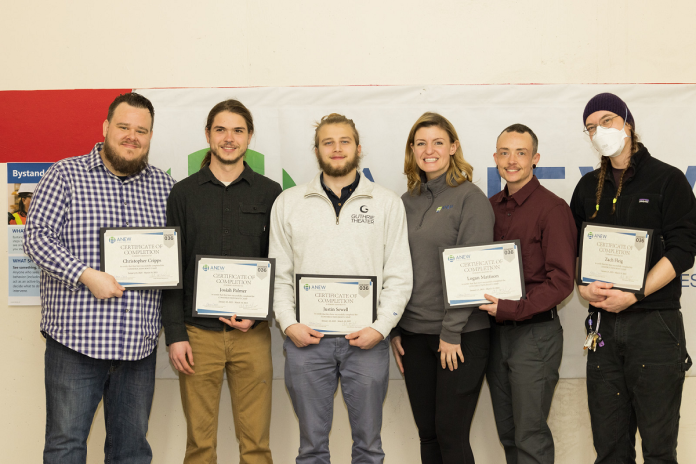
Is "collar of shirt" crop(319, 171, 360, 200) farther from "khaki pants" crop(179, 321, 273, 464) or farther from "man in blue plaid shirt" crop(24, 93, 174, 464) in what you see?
"man in blue plaid shirt" crop(24, 93, 174, 464)

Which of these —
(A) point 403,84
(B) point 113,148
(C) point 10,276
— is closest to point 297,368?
(B) point 113,148

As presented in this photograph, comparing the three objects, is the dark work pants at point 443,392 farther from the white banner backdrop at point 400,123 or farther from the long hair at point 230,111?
the long hair at point 230,111

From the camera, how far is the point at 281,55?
336 cm

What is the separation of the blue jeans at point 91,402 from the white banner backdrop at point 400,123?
28.1 inches

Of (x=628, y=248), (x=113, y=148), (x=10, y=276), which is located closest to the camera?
(x=628, y=248)

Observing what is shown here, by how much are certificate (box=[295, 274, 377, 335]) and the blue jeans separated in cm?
98

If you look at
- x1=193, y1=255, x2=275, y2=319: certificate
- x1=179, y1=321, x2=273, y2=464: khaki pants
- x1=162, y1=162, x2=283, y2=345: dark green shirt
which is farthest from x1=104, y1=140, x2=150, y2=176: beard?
x1=179, y1=321, x2=273, y2=464: khaki pants

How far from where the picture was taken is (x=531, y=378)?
2.46m

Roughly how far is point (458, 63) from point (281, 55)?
1.25 m

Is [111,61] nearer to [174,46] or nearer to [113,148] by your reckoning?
[174,46]

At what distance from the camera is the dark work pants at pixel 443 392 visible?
2.42 metres

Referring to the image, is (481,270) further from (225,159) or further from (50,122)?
(50,122)

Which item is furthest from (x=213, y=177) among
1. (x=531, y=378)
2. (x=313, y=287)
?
(x=531, y=378)

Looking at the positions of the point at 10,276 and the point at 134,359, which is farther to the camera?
the point at 10,276
